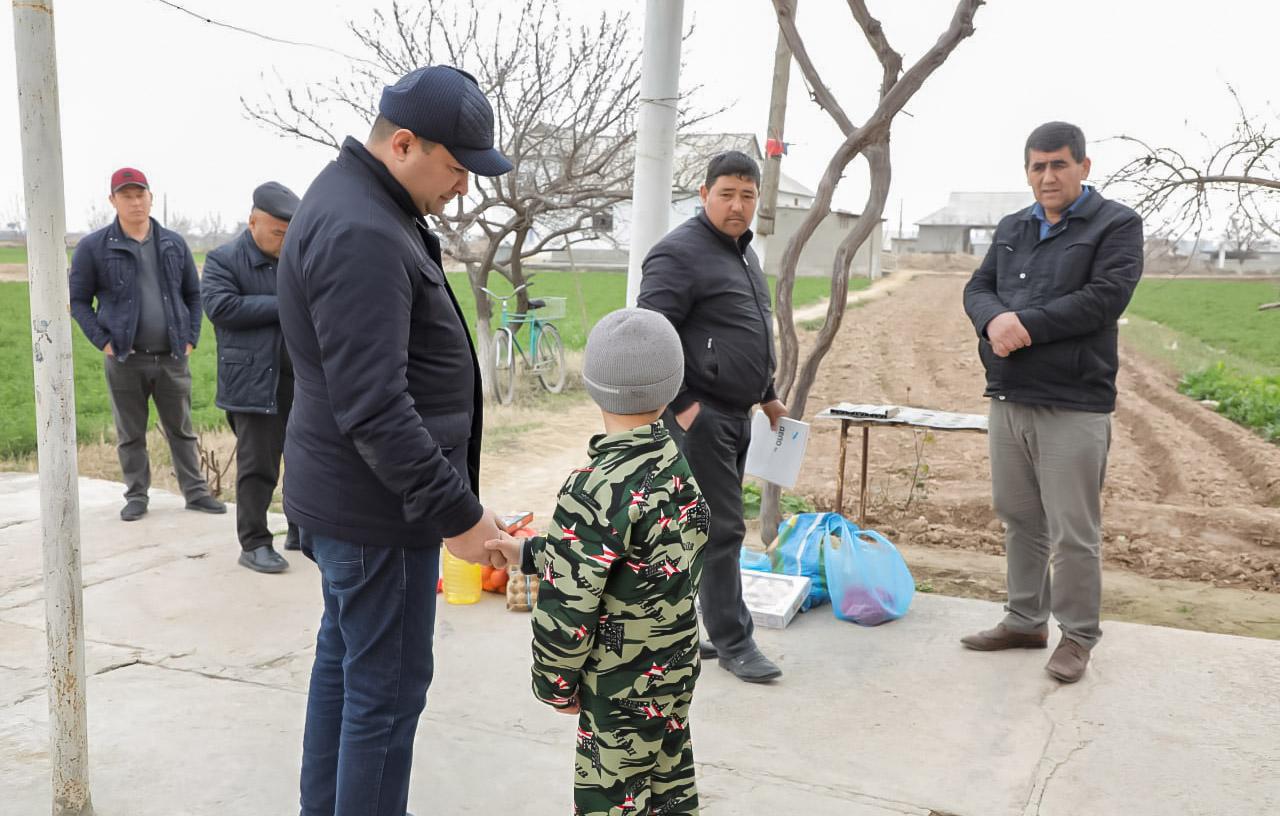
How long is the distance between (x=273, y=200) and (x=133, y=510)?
86.1 inches

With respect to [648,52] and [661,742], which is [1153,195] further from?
[661,742]

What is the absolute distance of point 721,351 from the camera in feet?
11.6

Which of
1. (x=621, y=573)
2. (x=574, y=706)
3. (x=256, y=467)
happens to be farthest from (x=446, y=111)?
(x=256, y=467)

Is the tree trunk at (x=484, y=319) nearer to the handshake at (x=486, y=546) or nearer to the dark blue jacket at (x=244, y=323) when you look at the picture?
the dark blue jacket at (x=244, y=323)

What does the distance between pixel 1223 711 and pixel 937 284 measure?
A: 46.6m

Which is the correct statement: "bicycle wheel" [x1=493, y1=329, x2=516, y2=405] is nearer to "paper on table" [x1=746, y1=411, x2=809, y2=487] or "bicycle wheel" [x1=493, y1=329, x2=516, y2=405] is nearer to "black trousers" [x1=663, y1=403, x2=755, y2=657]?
"paper on table" [x1=746, y1=411, x2=809, y2=487]

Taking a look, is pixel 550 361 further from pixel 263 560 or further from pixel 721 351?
pixel 721 351

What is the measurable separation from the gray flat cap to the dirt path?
3870mm

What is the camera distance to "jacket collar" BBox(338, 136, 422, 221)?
210cm

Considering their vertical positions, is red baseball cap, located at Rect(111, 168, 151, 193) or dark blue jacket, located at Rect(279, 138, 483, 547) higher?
red baseball cap, located at Rect(111, 168, 151, 193)

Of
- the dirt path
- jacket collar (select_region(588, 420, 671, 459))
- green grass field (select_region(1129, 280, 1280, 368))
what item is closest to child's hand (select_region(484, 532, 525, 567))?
jacket collar (select_region(588, 420, 671, 459))

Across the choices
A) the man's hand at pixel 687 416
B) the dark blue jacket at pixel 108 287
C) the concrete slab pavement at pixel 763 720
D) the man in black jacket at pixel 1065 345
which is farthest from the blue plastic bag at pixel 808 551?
the dark blue jacket at pixel 108 287

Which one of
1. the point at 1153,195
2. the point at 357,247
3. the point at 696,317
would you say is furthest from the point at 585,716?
the point at 1153,195

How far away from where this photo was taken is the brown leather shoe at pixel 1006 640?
395cm
